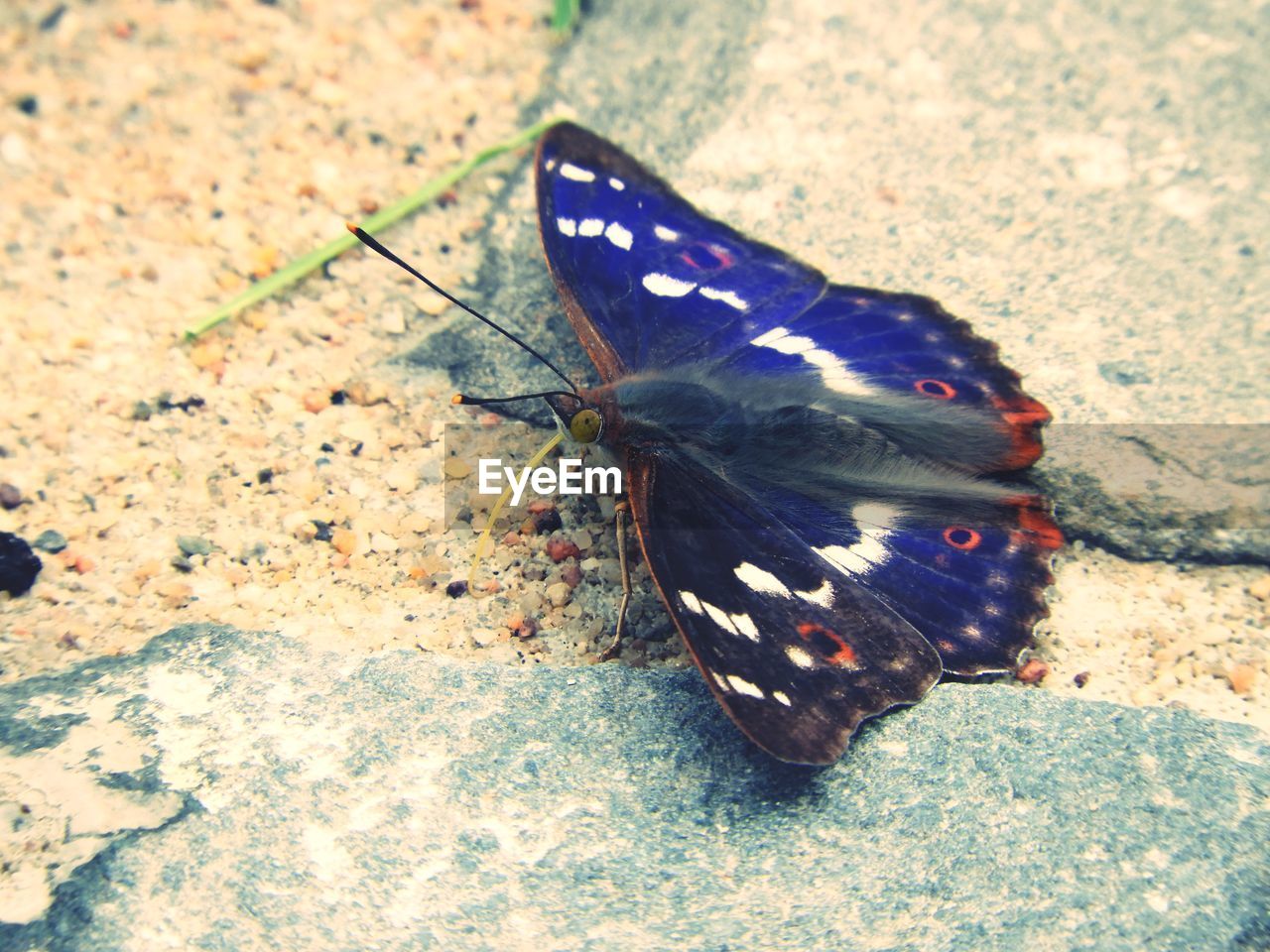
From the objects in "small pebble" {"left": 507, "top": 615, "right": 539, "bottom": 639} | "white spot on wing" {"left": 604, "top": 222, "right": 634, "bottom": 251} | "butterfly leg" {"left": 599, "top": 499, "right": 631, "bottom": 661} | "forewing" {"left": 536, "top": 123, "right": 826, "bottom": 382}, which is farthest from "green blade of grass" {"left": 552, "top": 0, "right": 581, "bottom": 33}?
"small pebble" {"left": 507, "top": 615, "right": 539, "bottom": 639}

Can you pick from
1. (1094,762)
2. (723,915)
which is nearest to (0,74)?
(723,915)

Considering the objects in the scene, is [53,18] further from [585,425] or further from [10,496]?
[585,425]

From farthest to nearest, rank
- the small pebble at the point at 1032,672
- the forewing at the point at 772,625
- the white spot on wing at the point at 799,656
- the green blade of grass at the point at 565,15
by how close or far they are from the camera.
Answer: the green blade of grass at the point at 565,15
the small pebble at the point at 1032,672
the white spot on wing at the point at 799,656
the forewing at the point at 772,625

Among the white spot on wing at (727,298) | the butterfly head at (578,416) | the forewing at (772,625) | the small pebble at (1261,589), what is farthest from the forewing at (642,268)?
the small pebble at (1261,589)

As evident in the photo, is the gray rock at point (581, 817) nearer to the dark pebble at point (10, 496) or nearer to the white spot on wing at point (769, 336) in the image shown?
the dark pebble at point (10, 496)

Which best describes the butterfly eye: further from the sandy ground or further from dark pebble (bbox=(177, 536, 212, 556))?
dark pebble (bbox=(177, 536, 212, 556))

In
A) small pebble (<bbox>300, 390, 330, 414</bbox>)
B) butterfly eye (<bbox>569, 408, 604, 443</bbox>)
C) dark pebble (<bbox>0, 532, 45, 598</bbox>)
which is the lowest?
dark pebble (<bbox>0, 532, 45, 598</bbox>)

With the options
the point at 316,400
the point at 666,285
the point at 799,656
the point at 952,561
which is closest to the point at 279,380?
the point at 316,400
